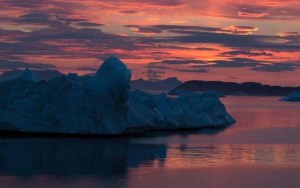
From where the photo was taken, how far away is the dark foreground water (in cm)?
1442

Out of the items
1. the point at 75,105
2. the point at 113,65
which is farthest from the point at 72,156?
the point at 113,65

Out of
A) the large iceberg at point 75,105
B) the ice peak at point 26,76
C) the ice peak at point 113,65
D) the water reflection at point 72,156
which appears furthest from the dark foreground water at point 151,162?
the ice peak at point 26,76

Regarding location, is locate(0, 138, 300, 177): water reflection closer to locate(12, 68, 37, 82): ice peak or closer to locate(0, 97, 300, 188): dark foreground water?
locate(0, 97, 300, 188): dark foreground water

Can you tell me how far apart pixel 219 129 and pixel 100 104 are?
9804 mm

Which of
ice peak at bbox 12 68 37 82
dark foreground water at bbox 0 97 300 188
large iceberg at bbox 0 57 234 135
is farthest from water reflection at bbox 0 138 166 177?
ice peak at bbox 12 68 37 82

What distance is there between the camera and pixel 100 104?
80.2 feet

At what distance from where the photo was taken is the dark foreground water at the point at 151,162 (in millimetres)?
14422

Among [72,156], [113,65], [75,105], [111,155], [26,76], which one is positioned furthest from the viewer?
[26,76]

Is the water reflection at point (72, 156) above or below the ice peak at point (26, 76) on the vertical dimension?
below

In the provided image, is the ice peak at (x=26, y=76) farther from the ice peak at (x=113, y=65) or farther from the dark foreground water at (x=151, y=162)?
the dark foreground water at (x=151, y=162)

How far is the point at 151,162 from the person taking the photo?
1789cm

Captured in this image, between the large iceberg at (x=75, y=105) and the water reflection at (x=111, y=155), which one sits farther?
the large iceberg at (x=75, y=105)

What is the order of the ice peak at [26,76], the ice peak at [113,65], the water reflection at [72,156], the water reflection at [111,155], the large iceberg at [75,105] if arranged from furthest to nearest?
the ice peak at [26,76] → the ice peak at [113,65] → the large iceberg at [75,105] → the water reflection at [111,155] → the water reflection at [72,156]

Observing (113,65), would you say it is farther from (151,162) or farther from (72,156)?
(151,162)
